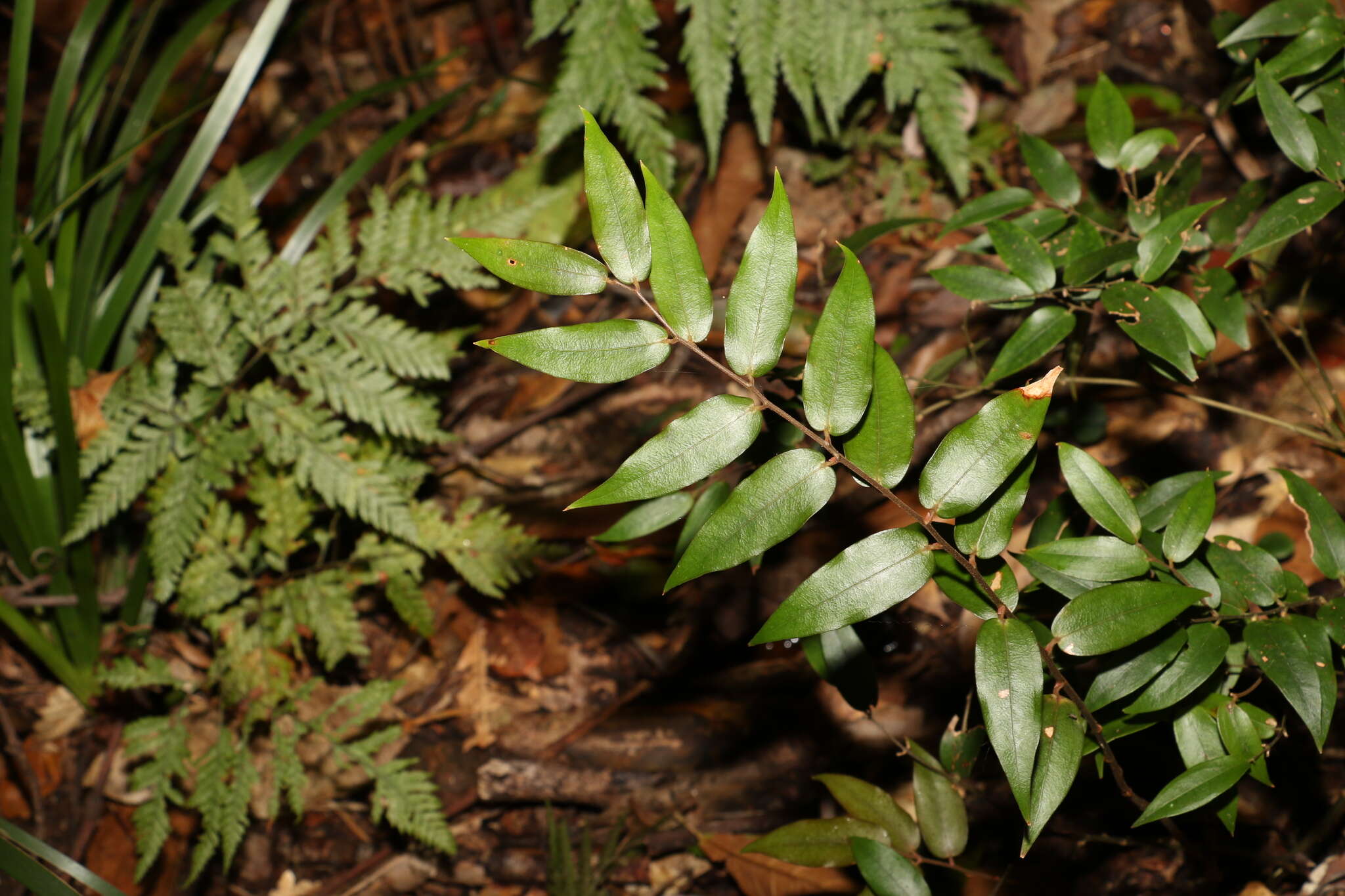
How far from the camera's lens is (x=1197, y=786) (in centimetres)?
101

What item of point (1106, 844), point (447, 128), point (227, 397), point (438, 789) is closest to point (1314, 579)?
point (1106, 844)

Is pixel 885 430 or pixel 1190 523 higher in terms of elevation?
pixel 885 430

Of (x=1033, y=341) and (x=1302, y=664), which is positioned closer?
(x=1302, y=664)

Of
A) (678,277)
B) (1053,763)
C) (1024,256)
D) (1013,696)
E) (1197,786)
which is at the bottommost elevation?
(1197,786)

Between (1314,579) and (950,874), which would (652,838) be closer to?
(950,874)

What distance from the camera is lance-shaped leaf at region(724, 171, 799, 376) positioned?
0.83 meters

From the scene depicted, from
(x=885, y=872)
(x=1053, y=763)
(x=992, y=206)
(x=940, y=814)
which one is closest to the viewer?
(x=1053, y=763)

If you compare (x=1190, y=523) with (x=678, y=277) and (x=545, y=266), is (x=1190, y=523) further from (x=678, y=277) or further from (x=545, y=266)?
(x=545, y=266)

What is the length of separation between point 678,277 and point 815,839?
2.99 ft

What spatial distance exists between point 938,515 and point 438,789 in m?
1.60

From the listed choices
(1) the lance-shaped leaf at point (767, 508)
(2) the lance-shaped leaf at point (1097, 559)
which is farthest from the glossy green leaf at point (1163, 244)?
(1) the lance-shaped leaf at point (767, 508)

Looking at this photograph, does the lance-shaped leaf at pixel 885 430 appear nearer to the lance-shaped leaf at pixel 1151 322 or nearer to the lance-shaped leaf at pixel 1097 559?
the lance-shaped leaf at pixel 1097 559

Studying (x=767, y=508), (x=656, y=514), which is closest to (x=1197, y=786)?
(x=767, y=508)

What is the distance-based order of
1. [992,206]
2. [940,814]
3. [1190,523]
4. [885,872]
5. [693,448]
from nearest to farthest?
1. [693,448]
2. [1190,523]
3. [885,872]
4. [940,814]
5. [992,206]
